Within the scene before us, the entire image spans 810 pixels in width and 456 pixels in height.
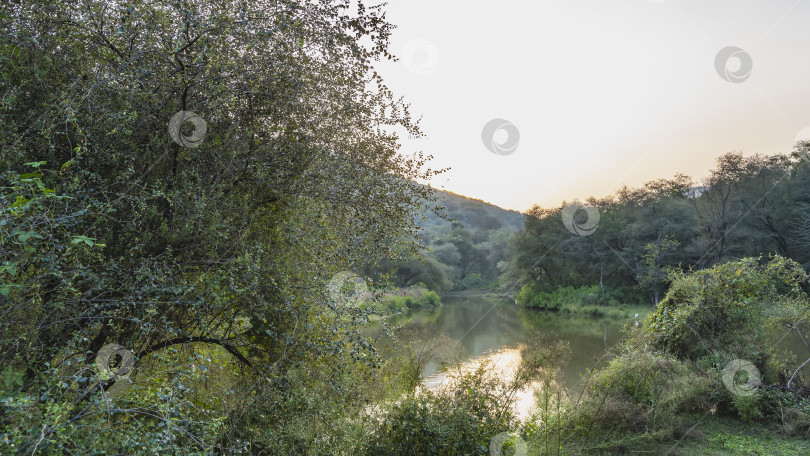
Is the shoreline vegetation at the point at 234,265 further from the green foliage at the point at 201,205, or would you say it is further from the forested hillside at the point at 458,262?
the forested hillside at the point at 458,262

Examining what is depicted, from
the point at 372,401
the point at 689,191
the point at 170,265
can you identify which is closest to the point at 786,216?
the point at 689,191

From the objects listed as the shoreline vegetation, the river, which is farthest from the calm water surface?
the shoreline vegetation

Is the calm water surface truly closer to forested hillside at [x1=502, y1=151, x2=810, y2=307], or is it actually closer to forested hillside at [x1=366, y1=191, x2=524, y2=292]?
forested hillside at [x1=502, y1=151, x2=810, y2=307]

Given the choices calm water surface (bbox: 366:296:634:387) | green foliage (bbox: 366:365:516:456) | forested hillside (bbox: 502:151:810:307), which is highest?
forested hillside (bbox: 502:151:810:307)

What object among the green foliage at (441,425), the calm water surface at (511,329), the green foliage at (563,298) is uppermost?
the green foliage at (563,298)

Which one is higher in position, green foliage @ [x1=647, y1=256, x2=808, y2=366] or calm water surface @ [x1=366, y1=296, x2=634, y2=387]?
green foliage @ [x1=647, y1=256, x2=808, y2=366]

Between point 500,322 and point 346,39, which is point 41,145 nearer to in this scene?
point 346,39

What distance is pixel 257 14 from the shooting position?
176 inches

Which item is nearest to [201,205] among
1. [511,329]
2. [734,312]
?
[734,312]

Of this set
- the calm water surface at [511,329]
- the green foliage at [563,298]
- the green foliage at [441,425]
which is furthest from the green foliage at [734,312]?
the green foliage at [563,298]

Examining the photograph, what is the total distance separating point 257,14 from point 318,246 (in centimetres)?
250

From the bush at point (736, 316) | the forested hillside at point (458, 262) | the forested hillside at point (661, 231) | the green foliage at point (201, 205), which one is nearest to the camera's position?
the green foliage at point (201, 205)

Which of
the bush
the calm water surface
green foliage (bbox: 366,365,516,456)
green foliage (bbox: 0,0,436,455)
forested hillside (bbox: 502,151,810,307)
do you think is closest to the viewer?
green foliage (bbox: 0,0,436,455)

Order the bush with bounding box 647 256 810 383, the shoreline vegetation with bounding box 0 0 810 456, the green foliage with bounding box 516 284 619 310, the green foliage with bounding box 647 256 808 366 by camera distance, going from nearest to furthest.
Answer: the shoreline vegetation with bounding box 0 0 810 456
the bush with bounding box 647 256 810 383
the green foliage with bounding box 647 256 808 366
the green foliage with bounding box 516 284 619 310
